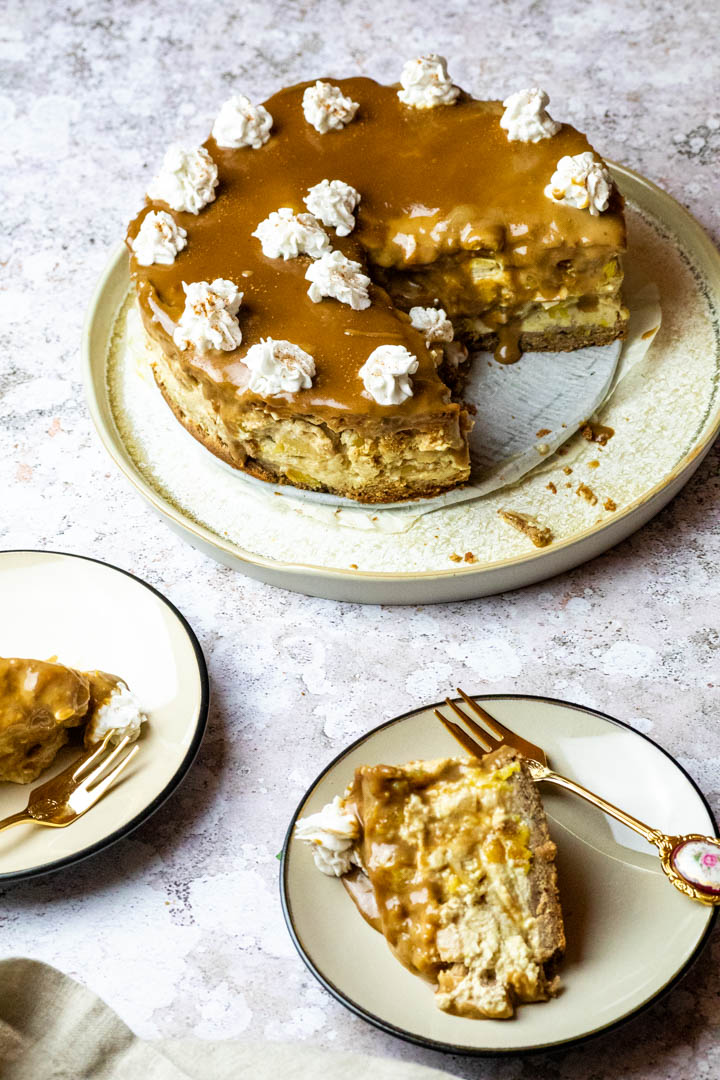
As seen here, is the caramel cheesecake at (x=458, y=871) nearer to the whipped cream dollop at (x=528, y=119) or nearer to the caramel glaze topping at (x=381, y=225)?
the caramel glaze topping at (x=381, y=225)

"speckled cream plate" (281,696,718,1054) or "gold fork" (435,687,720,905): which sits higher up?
"gold fork" (435,687,720,905)

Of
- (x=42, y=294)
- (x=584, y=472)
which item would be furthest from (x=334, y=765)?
(x=42, y=294)

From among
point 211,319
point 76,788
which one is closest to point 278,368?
point 211,319

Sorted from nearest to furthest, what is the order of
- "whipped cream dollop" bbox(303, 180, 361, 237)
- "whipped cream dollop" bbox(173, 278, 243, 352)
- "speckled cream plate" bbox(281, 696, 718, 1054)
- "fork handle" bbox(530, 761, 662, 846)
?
"speckled cream plate" bbox(281, 696, 718, 1054)
"fork handle" bbox(530, 761, 662, 846)
"whipped cream dollop" bbox(173, 278, 243, 352)
"whipped cream dollop" bbox(303, 180, 361, 237)

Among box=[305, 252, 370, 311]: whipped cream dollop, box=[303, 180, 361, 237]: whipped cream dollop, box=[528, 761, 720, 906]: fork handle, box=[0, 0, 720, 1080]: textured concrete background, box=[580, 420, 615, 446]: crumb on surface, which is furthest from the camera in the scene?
box=[303, 180, 361, 237]: whipped cream dollop

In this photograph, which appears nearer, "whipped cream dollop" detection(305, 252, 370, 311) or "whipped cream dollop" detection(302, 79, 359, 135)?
"whipped cream dollop" detection(305, 252, 370, 311)

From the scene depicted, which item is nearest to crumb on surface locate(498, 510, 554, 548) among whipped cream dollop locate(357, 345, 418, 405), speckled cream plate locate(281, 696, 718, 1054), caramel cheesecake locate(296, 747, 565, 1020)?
whipped cream dollop locate(357, 345, 418, 405)

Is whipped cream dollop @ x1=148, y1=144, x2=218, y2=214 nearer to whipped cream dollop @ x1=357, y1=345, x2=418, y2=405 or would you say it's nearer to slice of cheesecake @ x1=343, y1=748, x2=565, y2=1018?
whipped cream dollop @ x1=357, y1=345, x2=418, y2=405
